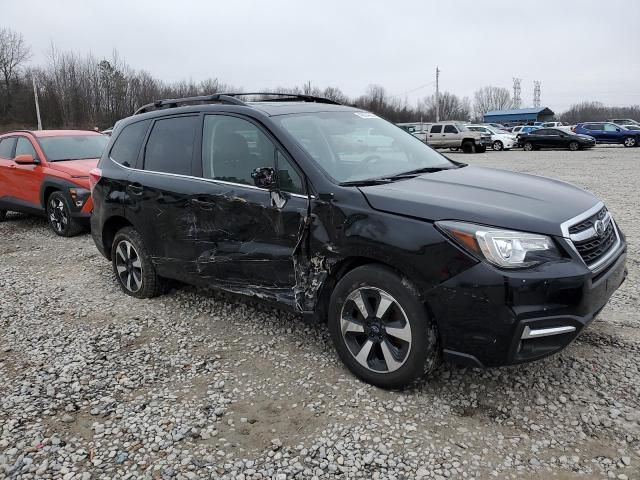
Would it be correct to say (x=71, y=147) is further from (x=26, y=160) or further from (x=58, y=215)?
(x=58, y=215)

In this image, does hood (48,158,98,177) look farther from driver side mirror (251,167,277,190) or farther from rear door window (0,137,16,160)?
driver side mirror (251,167,277,190)

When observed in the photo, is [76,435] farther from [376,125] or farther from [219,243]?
[376,125]

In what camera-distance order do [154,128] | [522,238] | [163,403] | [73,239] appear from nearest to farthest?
[522,238], [163,403], [154,128], [73,239]

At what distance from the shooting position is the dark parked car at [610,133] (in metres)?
31.2

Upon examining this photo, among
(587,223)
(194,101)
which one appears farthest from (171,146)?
(587,223)

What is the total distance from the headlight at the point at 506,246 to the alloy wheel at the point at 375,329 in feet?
1.89

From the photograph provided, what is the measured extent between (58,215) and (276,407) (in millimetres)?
6545

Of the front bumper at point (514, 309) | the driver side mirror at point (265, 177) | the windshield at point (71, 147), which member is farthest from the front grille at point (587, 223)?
the windshield at point (71, 147)

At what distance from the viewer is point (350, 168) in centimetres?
367

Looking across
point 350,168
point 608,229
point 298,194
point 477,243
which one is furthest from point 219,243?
point 608,229

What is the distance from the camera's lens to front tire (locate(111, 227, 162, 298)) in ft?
16.3

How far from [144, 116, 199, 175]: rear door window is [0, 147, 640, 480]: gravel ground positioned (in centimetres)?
134

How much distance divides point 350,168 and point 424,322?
1254 mm

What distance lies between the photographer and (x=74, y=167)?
27.0ft
